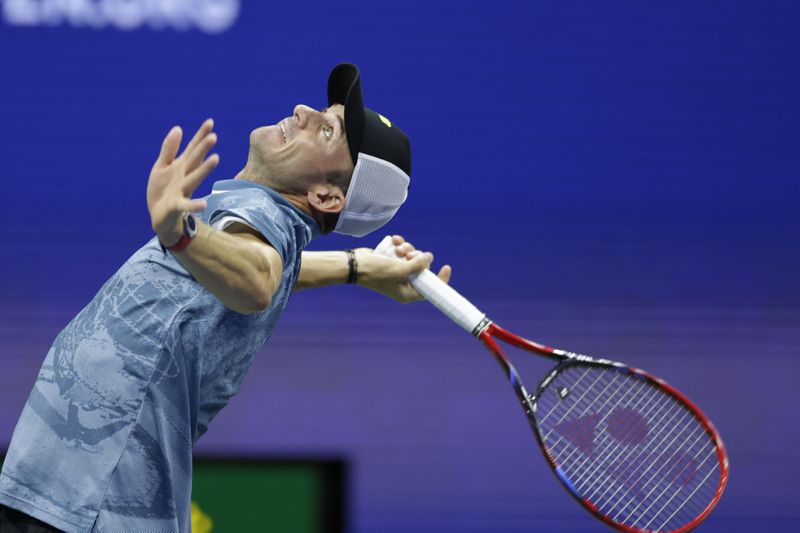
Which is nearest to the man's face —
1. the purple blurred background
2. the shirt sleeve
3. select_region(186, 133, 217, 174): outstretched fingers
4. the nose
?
the nose

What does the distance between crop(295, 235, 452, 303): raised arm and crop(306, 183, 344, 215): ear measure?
294 mm

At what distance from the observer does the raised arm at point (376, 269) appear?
234 centimetres

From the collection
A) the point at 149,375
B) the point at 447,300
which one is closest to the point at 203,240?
the point at 149,375

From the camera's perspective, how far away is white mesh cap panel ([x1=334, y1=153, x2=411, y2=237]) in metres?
2.10

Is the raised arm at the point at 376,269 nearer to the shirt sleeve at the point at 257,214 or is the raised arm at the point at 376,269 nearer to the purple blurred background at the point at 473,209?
the shirt sleeve at the point at 257,214

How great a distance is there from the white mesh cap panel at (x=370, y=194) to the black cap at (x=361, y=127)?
0.05 feet

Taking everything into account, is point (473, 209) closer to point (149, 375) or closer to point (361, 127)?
point (361, 127)

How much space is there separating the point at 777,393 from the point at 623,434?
4.09 ft

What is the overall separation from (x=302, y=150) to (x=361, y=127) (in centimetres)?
12

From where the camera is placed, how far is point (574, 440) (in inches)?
90.4

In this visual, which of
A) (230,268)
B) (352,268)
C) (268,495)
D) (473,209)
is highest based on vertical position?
(473,209)

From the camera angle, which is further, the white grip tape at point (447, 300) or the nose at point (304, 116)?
the white grip tape at point (447, 300)

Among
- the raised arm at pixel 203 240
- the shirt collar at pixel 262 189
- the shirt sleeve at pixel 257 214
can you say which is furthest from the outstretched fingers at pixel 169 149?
the shirt collar at pixel 262 189

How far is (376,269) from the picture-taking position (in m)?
2.38
